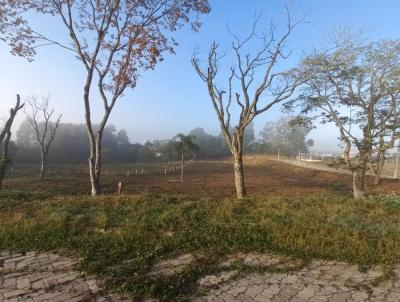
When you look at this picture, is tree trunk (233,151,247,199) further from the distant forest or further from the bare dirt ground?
the distant forest

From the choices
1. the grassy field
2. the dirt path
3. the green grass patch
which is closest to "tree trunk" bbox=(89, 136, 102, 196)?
the grassy field

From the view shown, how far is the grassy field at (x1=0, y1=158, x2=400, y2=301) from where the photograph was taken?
14.9ft

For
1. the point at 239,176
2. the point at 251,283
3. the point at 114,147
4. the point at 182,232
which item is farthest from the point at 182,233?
the point at 114,147

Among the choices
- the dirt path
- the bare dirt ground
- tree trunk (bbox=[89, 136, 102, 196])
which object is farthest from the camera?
the bare dirt ground

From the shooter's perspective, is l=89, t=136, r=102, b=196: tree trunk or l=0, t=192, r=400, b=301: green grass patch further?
l=89, t=136, r=102, b=196: tree trunk

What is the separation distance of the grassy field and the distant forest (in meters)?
36.1

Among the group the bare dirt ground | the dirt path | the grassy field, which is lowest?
the bare dirt ground

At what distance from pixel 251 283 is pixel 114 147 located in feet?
228

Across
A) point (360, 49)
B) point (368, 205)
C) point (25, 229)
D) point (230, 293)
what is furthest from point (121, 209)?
point (360, 49)

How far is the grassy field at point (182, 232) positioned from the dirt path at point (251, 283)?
243mm

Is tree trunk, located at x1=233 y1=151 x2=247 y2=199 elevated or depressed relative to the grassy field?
elevated

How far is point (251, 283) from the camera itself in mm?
4078

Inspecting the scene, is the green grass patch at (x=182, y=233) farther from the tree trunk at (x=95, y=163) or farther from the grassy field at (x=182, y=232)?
the tree trunk at (x=95, y=163)

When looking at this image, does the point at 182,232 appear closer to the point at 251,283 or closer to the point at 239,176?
the point at 251,283
